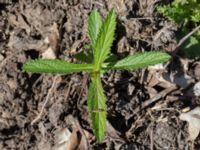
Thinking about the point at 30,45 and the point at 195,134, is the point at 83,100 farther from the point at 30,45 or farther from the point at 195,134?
the point at 195,134

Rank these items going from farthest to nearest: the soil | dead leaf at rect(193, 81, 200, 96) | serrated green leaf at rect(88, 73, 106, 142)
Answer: dead leaf at rect(193, 81, 200, 96) < the soil < serrated green leaf at rect(88, 73, 106, 142)

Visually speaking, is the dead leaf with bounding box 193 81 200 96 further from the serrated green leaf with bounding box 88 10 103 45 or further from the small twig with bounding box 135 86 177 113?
the serrated green leaf with bounding box 88 10 103 45

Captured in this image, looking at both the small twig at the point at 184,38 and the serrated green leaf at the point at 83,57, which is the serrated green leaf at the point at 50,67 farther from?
the small twig at the point at 184,38

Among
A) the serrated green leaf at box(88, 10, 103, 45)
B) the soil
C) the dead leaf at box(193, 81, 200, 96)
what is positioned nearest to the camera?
the serrated green leaf at box(88, 10, 103, 45)

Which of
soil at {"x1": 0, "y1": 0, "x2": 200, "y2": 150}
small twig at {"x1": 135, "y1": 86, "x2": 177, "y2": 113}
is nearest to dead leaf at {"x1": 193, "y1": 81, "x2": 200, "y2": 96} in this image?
soil at {"x1": 0, "y1": 0, "x2": 200, "y2": 150}

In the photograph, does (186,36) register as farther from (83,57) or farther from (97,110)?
(97,110)

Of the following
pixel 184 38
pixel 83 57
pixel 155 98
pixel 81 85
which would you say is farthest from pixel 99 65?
pixel 184 38

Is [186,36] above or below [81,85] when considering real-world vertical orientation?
above
